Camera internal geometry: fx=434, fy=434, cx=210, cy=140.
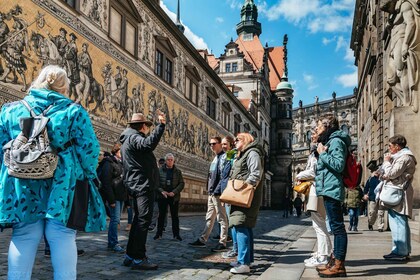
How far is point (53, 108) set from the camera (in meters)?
2.75

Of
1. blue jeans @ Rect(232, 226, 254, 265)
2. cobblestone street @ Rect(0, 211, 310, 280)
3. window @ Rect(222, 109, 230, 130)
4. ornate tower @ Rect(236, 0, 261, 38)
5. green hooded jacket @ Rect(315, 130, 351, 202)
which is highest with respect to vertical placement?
ornate tower @ Rect(236, 0, 261, 38)

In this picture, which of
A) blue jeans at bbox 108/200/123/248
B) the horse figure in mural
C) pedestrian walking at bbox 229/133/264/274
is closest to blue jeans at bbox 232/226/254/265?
pedestrian walking at bbox 229/133/264/274

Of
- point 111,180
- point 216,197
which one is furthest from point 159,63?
point 111,180

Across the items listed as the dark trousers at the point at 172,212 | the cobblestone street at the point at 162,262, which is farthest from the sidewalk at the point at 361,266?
the dark trousers at the point at 172,212

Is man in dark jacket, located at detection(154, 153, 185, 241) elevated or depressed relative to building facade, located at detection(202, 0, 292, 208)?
depressed

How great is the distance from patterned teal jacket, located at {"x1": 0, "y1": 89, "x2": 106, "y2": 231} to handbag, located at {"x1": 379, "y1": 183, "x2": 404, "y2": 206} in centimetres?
435

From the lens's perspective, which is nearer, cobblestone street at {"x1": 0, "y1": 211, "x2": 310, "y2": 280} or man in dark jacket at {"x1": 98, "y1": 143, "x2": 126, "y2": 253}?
cobblestone street at {"x1": 0, "y1": 211, "x2": 310, "y2": 280}

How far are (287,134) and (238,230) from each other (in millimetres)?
49281

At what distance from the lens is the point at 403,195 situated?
19.3 feet

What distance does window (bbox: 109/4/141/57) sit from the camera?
1485cm

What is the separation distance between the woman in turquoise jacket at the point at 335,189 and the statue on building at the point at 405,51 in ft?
20.4

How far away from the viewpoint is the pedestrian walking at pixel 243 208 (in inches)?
196

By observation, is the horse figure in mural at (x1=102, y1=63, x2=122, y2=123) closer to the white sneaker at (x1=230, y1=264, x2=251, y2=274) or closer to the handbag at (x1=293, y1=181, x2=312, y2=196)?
the handbag at (x1=293, y1=181, x2=312, y2=196)

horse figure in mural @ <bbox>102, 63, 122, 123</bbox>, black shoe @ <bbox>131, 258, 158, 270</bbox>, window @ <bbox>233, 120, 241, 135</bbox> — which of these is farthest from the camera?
window @ <bbox>233, 120, 241, 135</bbox>
